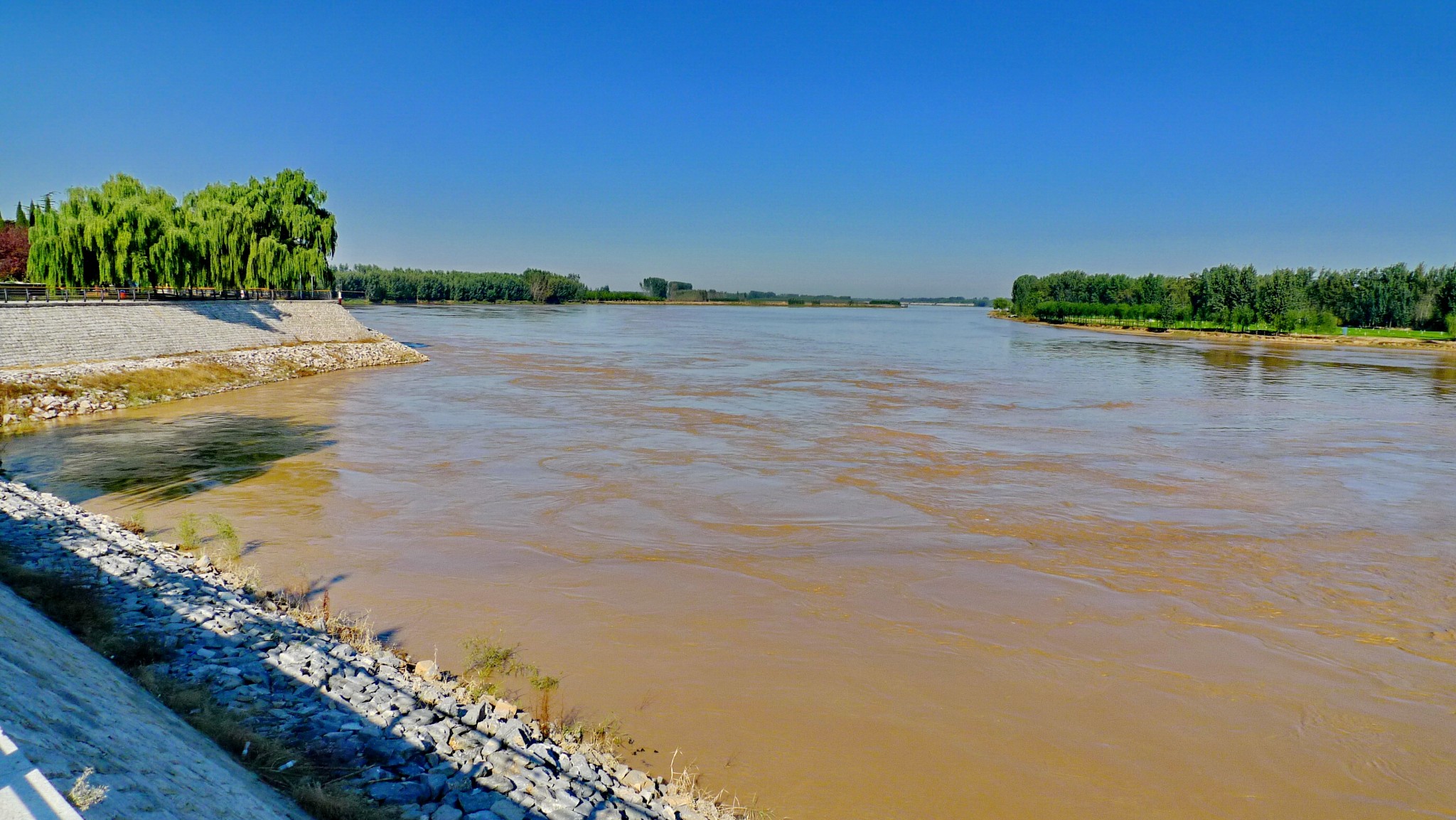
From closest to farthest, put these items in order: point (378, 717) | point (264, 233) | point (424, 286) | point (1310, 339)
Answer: point (378, 717)
point (264, 233)
point (1310, 339)
point (424, 286)

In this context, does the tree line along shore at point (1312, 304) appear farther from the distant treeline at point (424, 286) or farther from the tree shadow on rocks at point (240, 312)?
the distant treeline at point (424, 286)

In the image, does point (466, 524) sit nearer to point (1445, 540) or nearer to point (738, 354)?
point (1445, 540)

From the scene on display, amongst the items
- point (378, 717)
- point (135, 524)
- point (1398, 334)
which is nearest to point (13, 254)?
point (135, 524)

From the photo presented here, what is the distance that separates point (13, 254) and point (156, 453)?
4810 cm

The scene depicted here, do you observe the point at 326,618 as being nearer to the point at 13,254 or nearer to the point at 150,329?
the point at 150,329

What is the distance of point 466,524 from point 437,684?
22.7 ft

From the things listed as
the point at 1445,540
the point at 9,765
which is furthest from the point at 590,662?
the point at 1445,540

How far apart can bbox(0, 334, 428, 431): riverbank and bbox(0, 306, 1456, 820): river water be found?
1346 mm

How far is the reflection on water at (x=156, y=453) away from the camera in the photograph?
16172 millimetres

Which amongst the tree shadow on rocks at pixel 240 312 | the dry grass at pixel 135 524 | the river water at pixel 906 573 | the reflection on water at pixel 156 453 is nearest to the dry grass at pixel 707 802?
the river water at pixel 906 573

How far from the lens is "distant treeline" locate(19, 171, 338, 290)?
33.8 m

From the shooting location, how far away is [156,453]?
63.5ft

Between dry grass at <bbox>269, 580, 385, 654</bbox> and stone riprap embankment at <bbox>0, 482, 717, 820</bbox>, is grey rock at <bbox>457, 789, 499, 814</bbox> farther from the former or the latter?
dry grass at <bbox>269, 580, 385, 654</bbox>

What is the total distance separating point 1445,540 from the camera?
14414 millimetres
